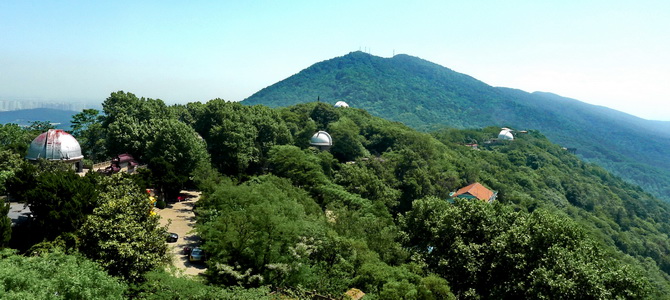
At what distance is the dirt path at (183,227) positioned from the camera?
25.8 m

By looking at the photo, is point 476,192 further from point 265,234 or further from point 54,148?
point 54,148

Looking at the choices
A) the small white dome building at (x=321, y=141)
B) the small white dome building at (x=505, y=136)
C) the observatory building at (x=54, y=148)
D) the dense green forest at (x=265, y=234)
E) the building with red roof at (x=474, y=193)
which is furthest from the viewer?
the small white dome building at (x=505, y=136)

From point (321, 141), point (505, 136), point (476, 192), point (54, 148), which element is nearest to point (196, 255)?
point (54, 148)

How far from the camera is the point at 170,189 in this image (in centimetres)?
3841

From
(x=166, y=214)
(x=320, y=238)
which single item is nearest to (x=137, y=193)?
(x=320, y=238)

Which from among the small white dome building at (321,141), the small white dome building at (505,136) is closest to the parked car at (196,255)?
the small white dome building at (321,141)

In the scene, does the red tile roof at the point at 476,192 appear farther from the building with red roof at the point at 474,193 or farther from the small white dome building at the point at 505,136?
the small white dome building at the point at 505,136

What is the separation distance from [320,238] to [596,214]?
85.6 meters

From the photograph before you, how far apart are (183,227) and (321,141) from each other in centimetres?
3096

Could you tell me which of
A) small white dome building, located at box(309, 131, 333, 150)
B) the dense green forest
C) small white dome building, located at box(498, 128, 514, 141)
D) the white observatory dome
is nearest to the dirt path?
the dense green forest

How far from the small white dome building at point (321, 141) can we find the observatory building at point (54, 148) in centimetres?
3097

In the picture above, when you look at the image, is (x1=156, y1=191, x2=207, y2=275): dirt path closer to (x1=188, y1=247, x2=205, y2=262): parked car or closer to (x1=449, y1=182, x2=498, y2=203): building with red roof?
(x1=188, y1=247, x2=205, y2=262): parked car

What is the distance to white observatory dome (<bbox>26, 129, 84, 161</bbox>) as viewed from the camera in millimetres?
37531

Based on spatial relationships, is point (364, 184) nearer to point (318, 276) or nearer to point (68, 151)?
point (318, 276)
